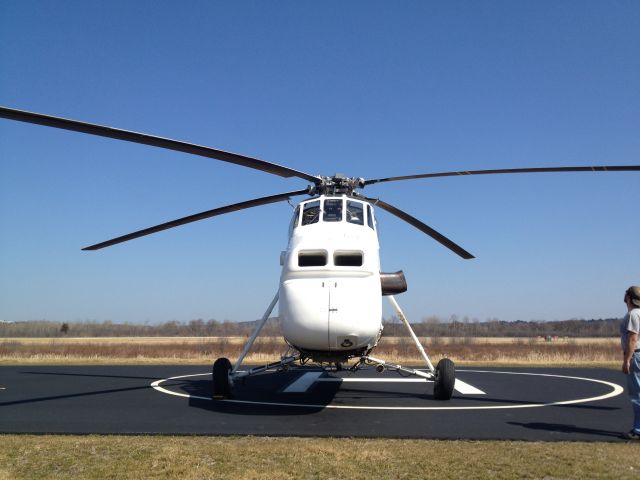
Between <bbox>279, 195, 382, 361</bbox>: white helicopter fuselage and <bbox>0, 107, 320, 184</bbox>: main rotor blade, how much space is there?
1604 millimetres

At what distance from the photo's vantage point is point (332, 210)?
1119 centimetres

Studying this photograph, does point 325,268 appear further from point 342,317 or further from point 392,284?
point 392,284

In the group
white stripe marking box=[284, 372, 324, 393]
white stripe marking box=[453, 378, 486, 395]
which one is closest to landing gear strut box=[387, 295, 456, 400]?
white stripe marking box=[453, 378, 486, 395]

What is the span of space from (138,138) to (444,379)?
8.15 meters

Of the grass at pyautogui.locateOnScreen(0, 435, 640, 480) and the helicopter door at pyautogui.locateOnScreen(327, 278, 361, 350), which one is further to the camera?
the helicopter door at pyautogui.locateOnScreen(327, 278, 361, 350)

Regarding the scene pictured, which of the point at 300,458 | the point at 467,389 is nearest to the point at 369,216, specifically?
the point at 300,458

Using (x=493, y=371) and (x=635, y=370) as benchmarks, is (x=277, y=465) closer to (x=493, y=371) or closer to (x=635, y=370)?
(x=635, y=370)

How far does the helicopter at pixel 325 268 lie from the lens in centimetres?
920

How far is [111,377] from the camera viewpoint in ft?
58.7

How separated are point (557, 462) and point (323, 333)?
403cm

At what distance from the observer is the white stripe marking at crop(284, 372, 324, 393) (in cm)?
1440

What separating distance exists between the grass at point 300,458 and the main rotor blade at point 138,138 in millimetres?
4549

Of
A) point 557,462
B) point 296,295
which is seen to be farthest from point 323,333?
point 557,462

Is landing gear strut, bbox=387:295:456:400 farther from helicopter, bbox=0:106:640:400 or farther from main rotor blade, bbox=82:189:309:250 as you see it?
main rotor blade, bbox=82:189:309:250
